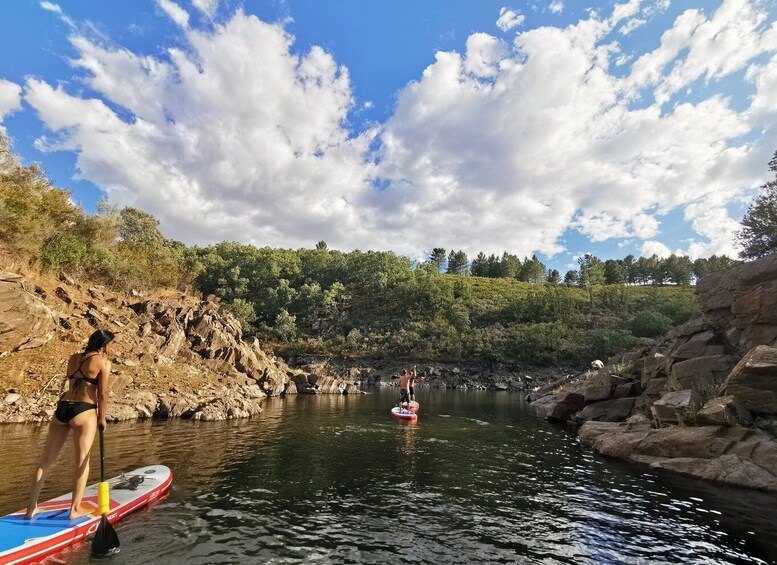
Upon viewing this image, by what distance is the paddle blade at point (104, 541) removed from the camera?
760cm

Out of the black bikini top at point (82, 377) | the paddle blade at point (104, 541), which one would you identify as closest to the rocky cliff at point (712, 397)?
the paddle blade at point (104, 541)

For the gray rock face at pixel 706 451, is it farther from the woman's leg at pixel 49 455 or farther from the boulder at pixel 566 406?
the woman's leg at pixel 49 455

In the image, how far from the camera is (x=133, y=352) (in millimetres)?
29859

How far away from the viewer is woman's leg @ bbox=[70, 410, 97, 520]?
8312 millimetres

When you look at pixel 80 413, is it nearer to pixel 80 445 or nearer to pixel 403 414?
pixel 80 445

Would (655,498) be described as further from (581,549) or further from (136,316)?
(136,316)

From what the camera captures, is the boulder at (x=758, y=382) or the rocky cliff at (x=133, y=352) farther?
the rocky cliff at (x=133, y=352)

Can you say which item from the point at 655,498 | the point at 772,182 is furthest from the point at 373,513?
the point at 772,182

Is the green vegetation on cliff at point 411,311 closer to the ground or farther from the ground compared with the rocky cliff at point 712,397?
farther from the ground

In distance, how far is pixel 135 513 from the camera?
978cm

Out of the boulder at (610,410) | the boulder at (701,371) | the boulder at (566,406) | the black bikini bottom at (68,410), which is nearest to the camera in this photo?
the black bikini bottom at (68,410)

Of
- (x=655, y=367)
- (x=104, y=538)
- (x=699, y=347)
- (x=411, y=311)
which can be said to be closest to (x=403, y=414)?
(x=655, y=367)

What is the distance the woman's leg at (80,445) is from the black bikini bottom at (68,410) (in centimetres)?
8

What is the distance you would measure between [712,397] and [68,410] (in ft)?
73.7
